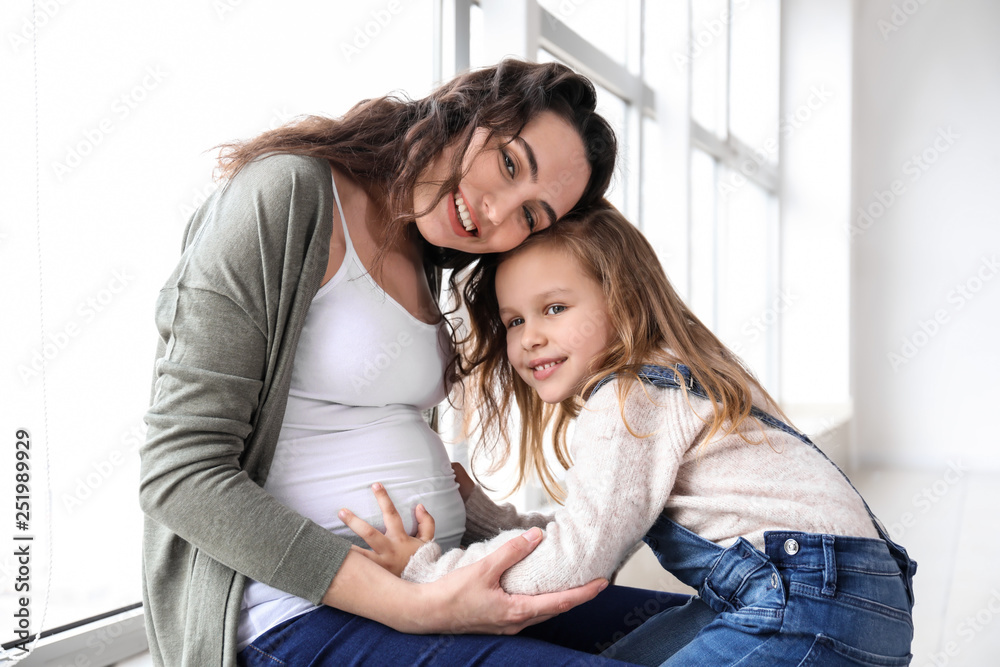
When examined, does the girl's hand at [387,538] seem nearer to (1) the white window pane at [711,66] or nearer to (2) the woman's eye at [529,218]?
(2) the woman's eye at [529,218]

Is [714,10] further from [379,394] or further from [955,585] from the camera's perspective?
[379,394]

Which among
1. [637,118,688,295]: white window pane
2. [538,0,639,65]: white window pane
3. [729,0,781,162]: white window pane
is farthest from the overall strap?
[729,0,781,162]: white window pane

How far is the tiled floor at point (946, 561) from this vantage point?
2.22 meters

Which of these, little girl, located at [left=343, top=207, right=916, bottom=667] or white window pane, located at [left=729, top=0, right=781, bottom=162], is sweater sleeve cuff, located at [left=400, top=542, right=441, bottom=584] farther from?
white window pane, located at [left=729, top=0, right=781, bottom=162]

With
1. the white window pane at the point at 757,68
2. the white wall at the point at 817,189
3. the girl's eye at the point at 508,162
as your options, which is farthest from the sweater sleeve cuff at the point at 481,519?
the white wall at the point at 817,189

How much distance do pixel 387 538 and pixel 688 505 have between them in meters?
0.40

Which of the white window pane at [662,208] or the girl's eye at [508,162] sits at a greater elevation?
the girl's eye at [508,162]

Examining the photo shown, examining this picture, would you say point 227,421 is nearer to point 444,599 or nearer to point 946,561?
point 444,599

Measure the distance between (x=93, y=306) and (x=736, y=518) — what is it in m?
1.01

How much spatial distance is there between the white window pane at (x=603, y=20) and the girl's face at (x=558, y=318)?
57.2 inches

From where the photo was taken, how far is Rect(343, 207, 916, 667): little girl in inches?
38.4

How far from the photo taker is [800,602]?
3.18ft

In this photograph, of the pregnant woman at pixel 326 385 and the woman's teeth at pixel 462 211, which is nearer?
the pregnant woman at pixel 326 385

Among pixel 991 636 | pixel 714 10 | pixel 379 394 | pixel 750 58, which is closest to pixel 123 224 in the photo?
pixel 379 394
